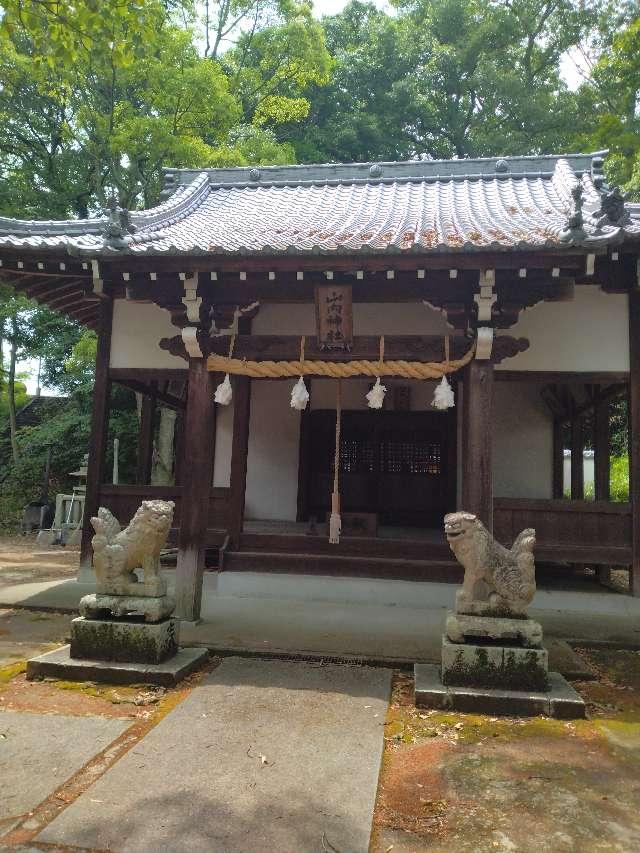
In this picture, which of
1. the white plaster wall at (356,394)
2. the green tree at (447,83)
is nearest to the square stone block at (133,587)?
the white plaster wall at (356,394)

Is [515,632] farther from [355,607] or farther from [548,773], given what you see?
[355,607]

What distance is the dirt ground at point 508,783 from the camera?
9.36 ft

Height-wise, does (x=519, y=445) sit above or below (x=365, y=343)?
below

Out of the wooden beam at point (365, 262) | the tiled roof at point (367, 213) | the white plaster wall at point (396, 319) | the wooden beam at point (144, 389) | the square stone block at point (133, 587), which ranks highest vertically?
the tiled roof at point (367, 213)

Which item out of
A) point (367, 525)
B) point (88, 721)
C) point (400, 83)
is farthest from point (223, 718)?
point (400, 83)

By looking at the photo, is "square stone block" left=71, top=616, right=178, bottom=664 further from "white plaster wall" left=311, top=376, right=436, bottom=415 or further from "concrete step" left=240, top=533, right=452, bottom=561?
"white plaster wall" left=311, top=376, right=436, bottom=415

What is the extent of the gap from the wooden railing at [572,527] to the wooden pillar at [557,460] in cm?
282

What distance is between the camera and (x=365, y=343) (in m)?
6.66

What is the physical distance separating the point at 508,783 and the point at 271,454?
789 centimetres

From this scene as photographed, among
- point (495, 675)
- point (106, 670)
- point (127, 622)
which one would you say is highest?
point (127, 622)

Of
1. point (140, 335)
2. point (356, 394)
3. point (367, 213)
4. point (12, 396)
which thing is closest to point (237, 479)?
point (140, 335)

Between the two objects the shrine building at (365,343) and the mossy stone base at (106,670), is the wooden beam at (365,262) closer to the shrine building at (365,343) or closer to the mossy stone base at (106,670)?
the shrine building at (365,343)

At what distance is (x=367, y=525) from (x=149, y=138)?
38.2 ft

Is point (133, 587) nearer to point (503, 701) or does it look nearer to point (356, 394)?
point (503, 701)
